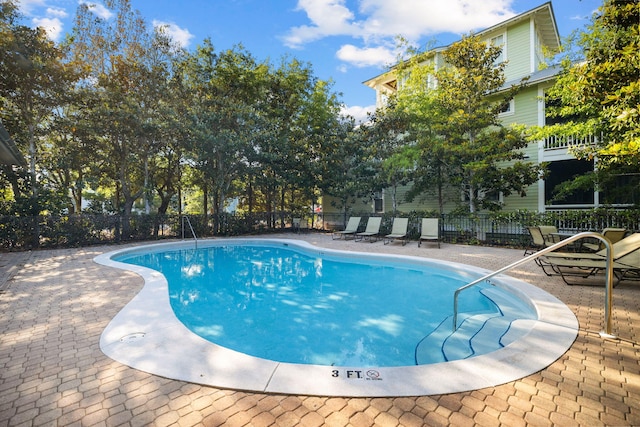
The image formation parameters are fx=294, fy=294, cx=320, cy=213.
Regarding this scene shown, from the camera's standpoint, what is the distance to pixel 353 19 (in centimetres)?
1291

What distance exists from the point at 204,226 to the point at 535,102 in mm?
16540

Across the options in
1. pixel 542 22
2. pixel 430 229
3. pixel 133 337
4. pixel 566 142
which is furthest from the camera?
pixel 542 22

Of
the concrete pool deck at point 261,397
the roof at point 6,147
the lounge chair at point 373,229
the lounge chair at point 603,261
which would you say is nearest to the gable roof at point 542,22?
the lounge chair at point 373,229

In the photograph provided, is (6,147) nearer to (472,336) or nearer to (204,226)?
(204,226)

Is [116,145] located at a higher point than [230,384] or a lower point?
higher

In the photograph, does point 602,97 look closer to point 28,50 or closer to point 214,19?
point 214,19

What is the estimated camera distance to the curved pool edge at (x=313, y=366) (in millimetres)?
2385

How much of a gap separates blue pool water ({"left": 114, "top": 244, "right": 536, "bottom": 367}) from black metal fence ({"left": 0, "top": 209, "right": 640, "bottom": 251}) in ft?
10.2

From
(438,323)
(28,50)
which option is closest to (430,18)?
(438,323)

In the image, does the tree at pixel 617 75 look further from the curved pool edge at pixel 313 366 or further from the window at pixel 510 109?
the window at pixel 510 109

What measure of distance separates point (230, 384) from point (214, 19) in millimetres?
14531

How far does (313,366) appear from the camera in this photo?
2.73m

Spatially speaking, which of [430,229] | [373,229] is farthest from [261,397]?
[373,229]

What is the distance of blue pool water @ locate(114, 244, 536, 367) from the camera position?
3.86 meters
